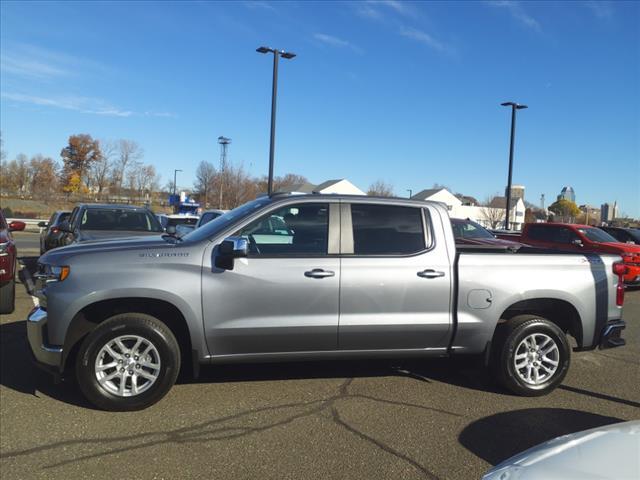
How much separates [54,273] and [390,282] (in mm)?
2803

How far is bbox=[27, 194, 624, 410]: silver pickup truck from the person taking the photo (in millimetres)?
4238

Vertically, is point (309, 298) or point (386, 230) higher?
point (386, 230)

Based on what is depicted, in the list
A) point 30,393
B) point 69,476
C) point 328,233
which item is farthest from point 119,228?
point 69,476

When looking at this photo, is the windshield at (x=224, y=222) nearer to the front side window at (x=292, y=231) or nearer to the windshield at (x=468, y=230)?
the front side window at (x=292, y=231)

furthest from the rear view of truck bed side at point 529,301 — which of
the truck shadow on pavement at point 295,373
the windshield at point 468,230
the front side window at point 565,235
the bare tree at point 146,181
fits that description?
the bare tree at point 146,181

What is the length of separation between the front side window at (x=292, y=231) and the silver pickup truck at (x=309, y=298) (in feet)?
0.03

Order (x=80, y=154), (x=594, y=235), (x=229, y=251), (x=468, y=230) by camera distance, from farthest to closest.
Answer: (x=80, y=154), (x=594, y=235), (x=468, y=230), (x=229, y=251)

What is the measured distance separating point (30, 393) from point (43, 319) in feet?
2.97

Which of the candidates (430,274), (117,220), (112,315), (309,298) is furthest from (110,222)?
(430,274)

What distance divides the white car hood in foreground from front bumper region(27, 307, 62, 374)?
341cm

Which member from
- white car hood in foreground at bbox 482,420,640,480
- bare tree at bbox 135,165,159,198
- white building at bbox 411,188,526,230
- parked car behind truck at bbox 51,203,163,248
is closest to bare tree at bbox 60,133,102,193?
bare tree at bbox 135,165,159,198

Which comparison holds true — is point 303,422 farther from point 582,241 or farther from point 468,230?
point 582,241

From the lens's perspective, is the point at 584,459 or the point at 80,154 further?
the point at 80,154

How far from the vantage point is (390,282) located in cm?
461
